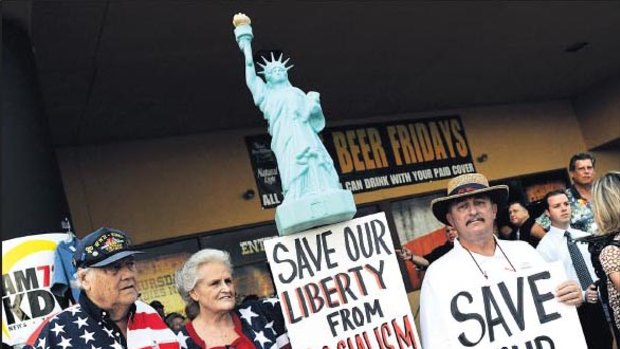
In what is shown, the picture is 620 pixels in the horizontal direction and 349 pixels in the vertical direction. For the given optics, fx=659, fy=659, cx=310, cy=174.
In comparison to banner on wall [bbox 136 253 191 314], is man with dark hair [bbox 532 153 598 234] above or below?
below

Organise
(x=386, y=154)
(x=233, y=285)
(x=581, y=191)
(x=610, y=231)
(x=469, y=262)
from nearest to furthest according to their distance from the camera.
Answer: (x=469, y=262), (x=233, y=285), (x=610, y=231), (x=581, y=191), (x=386, y=154)

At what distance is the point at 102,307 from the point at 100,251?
0.22 metres

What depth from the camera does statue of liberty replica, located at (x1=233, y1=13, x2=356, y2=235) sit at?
109 inches

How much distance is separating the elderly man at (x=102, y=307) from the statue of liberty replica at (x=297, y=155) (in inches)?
26.4

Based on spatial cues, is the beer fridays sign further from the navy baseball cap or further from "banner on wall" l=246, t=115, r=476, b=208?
"banner on wall" l=246, t=115, r=476, b=208

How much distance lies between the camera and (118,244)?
8.63ft

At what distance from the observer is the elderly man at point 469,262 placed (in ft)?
9.09

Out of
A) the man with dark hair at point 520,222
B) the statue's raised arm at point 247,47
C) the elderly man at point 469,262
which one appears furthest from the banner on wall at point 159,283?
the elderly man at point 469,262

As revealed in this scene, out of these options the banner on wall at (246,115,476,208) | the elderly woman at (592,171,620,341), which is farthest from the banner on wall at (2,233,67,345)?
the banner on wall at (246,115,476,208)

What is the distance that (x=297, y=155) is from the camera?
289 centimetres

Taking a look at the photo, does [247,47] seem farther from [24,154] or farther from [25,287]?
[24,154]

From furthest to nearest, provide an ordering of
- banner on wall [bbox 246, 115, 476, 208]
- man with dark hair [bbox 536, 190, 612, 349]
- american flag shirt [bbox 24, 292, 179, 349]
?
banner on wall [bbox 246, 115, 476, 208] < man with dark hair [bbox 536, 190, 612, 349] < american flag shirt [bbox 24, 292, 179, 349]

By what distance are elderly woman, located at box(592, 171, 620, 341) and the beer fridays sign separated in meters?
1.00

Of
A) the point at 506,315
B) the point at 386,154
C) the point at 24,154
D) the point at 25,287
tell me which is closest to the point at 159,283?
the point at 386,154
